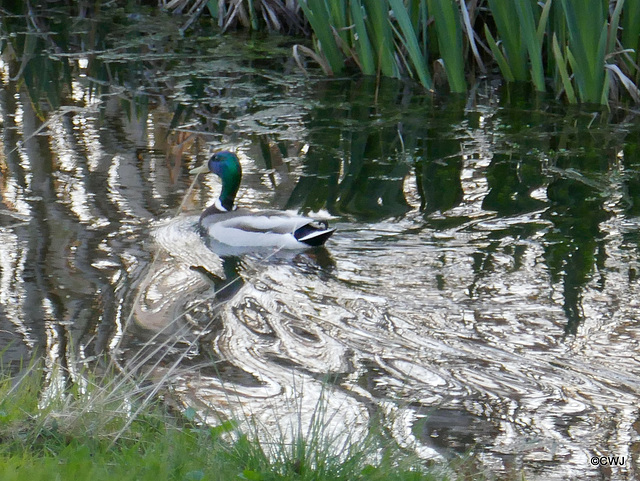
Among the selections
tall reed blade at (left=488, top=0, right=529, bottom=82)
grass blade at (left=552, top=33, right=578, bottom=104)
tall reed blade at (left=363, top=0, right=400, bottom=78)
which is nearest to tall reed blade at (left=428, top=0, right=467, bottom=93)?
tall reed blade at (left=488, top=0, right=529, bottom=82)

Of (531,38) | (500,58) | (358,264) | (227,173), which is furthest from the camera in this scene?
(500,58)

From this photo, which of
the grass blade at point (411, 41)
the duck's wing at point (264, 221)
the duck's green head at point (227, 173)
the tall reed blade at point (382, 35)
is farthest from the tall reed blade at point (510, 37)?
the duck's wing at point (264, 221)

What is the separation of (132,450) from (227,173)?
3.73 m

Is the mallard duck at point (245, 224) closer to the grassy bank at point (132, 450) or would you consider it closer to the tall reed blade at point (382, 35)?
the grassy bank at point (132, 450)

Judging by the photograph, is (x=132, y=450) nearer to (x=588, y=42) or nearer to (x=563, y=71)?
(x=588, y=42)

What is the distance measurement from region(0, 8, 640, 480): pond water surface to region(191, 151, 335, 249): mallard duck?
12 centimetres

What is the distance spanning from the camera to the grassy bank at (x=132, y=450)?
2.69 meters

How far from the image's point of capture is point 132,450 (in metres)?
2.91

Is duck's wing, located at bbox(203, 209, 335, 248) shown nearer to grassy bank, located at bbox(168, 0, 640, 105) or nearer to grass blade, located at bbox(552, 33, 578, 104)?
grassy bank, located at bbox(168, 0, 640, 105)

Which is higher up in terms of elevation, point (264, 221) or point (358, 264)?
point (264, 221)

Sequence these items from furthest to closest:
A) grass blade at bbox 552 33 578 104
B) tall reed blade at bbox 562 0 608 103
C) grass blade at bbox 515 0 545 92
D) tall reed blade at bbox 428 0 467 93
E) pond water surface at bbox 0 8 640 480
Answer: tall reed blade at bbox 428 0 467 93
grass blade at bbox 552 33 578 104
grass blade at bbox 515 0 545 92
tall reed blade at bbox 562 0 608 103
pond water surface at bbox 0 8 640 480

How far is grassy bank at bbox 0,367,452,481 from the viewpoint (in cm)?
269

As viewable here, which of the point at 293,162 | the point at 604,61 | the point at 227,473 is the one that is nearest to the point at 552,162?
the point at 604,61

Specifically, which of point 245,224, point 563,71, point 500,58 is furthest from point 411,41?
point 245,224
